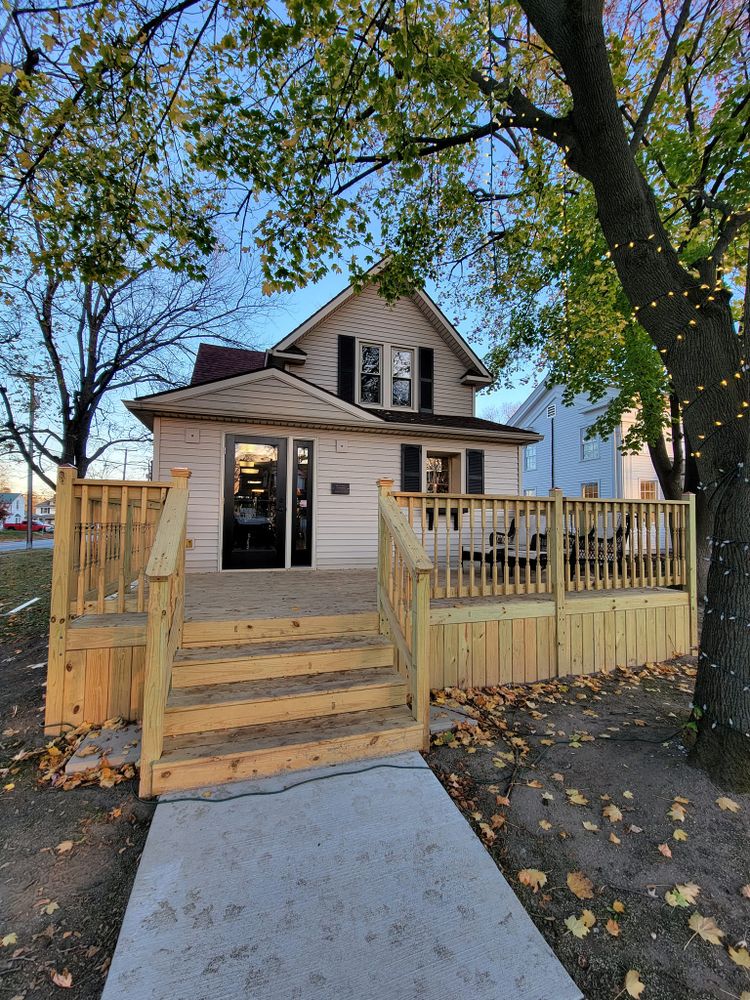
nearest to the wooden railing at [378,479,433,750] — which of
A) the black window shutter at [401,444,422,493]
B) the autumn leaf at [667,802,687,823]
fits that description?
the autumn leaf at [667,802,687,823]

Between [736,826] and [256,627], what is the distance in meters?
3.28

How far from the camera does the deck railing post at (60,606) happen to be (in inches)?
117

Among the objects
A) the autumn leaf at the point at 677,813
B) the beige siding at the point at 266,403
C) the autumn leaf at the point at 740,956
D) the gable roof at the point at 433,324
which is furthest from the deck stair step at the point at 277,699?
the gable roof at the point at 433,324

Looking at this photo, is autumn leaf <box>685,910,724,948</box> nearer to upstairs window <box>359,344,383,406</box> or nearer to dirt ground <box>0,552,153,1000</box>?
dirt ground <box>0,552,153,1000</box>

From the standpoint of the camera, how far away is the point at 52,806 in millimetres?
2365

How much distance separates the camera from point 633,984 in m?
1.50

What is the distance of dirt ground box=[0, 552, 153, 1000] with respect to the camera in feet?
5.09

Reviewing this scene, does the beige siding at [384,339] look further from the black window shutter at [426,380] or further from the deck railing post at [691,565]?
the deck railing post at [691,565]

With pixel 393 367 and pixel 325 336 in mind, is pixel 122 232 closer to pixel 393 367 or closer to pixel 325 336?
pixel 325 336

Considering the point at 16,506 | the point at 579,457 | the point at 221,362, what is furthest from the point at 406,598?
the point at 16,506

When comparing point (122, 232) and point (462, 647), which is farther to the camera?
point (122, 232)

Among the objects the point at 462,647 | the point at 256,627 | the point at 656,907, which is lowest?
the point at 656,907

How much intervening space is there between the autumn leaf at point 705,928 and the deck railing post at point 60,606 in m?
3.78

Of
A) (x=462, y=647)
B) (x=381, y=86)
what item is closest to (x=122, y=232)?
(x=381, y=86)
